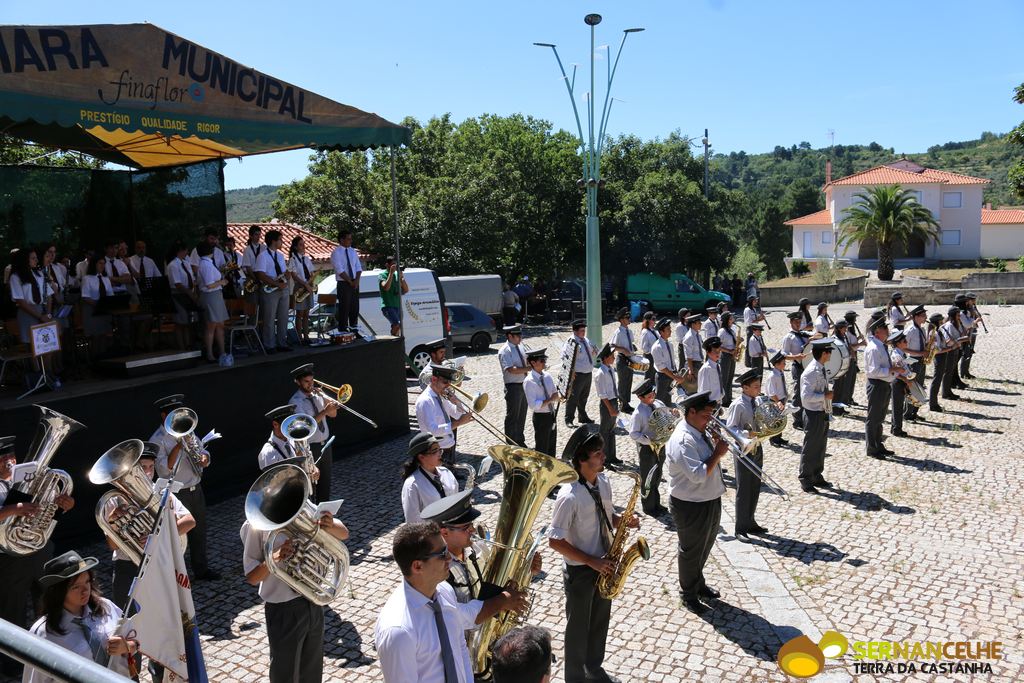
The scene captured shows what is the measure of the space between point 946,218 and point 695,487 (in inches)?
2230

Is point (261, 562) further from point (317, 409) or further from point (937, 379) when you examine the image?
point (937, 379)

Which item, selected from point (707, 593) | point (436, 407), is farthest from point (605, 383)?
point (707, 593)

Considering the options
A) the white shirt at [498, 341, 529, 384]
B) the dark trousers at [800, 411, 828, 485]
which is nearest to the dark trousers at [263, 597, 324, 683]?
the dark trousers at [800, 411, 828, 485]

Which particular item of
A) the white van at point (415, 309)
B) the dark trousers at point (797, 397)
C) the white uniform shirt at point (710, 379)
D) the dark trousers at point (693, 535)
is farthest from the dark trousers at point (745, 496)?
the white van at point (415, 309)

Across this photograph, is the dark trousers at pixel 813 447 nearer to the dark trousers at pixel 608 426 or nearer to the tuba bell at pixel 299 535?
the dark trousers at pixel 608 426

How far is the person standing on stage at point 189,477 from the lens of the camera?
7457 millimetres

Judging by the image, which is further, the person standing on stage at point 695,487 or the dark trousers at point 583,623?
the person standing on stage at point 695,487

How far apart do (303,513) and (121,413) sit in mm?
6316

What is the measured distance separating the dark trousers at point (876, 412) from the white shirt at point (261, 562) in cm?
928

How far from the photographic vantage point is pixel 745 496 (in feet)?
28.2

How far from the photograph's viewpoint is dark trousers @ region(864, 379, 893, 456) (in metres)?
11.5

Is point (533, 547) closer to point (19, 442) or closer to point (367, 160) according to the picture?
point (19, 442)

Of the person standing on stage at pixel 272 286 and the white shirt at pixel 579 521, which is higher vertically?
the person standing on stage at pixel 272 286

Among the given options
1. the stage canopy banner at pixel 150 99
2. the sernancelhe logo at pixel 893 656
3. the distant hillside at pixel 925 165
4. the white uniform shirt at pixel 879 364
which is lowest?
the sernancelhe logo at pixel 893 656
